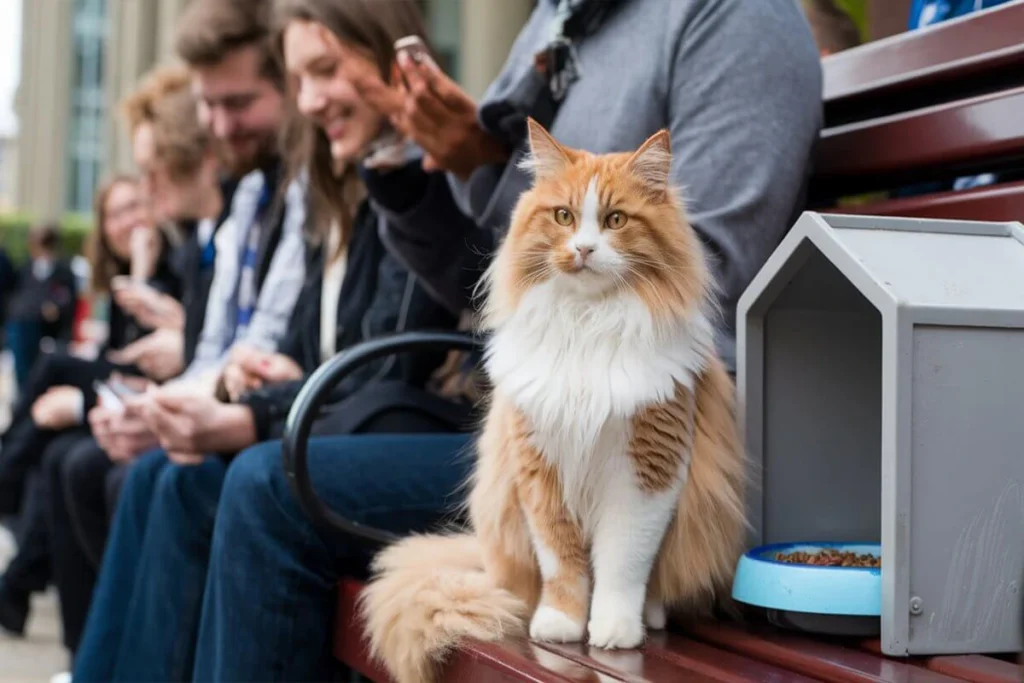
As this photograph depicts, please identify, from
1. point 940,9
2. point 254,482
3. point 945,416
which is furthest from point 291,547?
point 940,9

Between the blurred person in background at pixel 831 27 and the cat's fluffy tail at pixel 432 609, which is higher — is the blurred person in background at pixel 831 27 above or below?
above

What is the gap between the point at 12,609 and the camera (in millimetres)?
Result: 3754

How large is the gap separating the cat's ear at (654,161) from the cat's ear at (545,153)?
9 centimetres

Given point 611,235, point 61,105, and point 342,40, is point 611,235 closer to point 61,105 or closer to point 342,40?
point 342,40

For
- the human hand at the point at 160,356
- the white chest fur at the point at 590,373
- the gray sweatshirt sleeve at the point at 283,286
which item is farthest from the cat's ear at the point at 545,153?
the human hand at the point at 160,356

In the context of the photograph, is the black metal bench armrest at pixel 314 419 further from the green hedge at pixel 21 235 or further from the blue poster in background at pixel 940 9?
the green hedge at pixel 21 235

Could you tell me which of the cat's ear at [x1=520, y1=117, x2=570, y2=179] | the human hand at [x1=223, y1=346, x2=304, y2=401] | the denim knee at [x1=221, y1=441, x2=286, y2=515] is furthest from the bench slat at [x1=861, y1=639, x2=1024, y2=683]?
the human hand at [x1=223, y1=346, x2=304, y2=401]

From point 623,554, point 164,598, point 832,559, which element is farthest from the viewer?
point 164,598

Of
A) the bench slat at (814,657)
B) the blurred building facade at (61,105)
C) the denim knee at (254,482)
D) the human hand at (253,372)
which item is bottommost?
the bench slat at (814,657)

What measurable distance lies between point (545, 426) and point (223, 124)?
2.04 metres

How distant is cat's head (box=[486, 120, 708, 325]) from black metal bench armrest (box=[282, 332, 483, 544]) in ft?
1.51

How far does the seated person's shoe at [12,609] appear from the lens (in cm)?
Answer: 374

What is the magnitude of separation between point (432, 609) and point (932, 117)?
3.15 ft

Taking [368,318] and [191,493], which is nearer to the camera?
[191,493]
